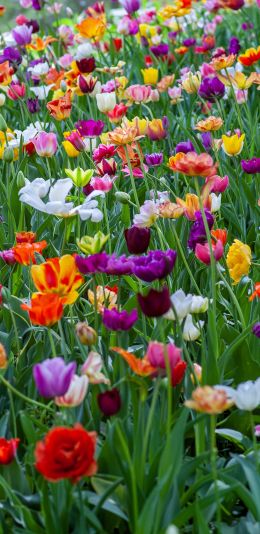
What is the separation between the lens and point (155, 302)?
1283 millimetres

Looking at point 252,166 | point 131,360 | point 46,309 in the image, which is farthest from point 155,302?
point 252,166

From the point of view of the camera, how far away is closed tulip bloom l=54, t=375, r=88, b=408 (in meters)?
1.29

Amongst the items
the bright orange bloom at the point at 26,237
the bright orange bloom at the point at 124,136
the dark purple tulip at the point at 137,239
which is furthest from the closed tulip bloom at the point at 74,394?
the bright orange bloom at the point at 124,136

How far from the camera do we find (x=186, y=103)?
148 inches

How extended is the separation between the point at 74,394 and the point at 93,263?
27cm

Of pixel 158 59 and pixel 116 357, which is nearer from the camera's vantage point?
pixel 116 357

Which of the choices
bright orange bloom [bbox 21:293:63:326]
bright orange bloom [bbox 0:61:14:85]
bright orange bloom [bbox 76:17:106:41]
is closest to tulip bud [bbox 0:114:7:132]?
bright orange bloom [bbox 0:61:14:85]

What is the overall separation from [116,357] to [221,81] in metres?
1.48

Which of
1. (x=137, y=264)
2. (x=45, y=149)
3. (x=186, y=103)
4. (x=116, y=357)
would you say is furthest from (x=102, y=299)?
(x=186, y=103)

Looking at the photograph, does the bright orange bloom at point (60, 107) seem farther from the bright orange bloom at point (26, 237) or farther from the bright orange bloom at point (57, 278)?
the bright orange bloom at point (57, 278)

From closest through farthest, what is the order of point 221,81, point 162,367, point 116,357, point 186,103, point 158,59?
point 162,367 → point 116,357 → point 221,81 → point 186,103 → point 158,59

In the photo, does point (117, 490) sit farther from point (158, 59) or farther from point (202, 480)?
point (158, 59)

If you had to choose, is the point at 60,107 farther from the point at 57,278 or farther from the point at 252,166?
the point at 57,278

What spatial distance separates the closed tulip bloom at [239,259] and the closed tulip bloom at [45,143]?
0.79 m
